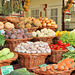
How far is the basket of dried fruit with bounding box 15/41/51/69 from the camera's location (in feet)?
7.34

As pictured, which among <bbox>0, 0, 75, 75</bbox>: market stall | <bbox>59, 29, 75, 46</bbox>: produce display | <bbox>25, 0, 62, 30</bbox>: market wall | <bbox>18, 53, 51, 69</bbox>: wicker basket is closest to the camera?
<bbox>0, 0, 75, 75</bbox>: market stall

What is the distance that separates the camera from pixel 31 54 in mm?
2211

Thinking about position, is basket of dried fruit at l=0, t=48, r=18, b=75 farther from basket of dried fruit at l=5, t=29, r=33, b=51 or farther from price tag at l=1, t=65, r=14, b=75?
basket of dried fruit at l=5, t=29, r=33, b=51

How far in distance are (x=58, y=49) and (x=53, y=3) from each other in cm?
601

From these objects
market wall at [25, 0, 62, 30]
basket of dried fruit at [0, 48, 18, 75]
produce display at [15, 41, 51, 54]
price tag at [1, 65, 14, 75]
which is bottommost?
price tag at [1, 65, 14, 75]

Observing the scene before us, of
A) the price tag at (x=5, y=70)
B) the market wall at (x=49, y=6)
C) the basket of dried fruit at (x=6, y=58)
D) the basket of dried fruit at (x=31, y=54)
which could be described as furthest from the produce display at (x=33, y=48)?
the market wall at (x=49, y=6)

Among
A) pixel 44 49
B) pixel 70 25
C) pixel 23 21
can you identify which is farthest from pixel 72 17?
pixel 44 49

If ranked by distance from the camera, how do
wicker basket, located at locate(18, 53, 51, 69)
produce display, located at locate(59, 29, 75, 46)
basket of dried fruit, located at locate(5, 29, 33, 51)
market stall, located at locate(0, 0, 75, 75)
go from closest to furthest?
1. market stall, located at locate(0, 0, 75, 75)
2. wicker basket, located at locate(18, 53, 51, 69)
3. basket of dried fruit, located at locate(5, 29, 33, 51)
4. produce display, located at locate(59, 29, 75, 46)

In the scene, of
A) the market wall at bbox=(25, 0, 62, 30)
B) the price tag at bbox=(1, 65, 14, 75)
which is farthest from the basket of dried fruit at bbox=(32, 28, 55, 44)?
the market wall at bbox=(25, 0, 62, 30)

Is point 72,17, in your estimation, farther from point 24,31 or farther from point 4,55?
point 4,55

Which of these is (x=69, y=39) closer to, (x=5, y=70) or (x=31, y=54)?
(x=31, y=54)

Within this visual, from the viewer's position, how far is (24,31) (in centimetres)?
299

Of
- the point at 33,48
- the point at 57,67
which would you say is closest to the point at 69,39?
the point at 33,48

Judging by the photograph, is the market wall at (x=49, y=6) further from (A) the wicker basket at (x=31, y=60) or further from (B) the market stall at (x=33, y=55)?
(A) the wicker basket at (x=31, y=60)
